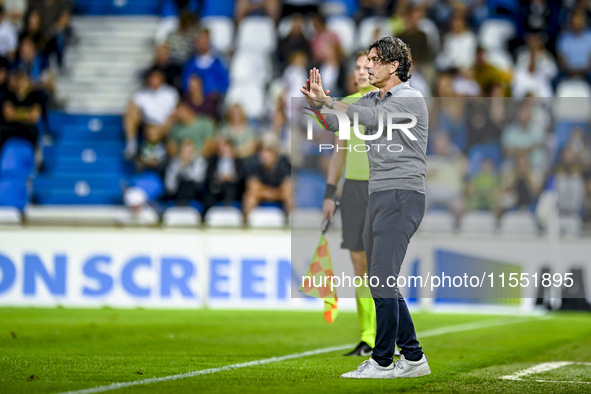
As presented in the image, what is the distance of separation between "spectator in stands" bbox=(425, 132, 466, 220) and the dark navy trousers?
6.95m

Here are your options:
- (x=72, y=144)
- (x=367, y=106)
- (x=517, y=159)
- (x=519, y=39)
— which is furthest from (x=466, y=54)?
(x=367, y=106)

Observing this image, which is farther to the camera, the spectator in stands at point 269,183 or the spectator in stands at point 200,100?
the spectator in stands at point 200,100

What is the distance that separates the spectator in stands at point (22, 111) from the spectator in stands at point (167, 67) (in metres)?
2.24

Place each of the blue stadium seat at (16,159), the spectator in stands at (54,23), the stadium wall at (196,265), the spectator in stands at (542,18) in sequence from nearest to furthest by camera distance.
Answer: the stadium wall at (196,265)
the blue stadium seat at (16,159)
the spectator in stands at (542,18)
the spectator in stands at (54,23)

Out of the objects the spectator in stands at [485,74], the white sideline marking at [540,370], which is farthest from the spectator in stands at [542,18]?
the white sideline marking at [540,370]

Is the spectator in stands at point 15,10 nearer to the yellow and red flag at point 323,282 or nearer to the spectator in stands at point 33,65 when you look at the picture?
the spectator in stands at point 33,65

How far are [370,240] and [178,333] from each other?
3.86 metres

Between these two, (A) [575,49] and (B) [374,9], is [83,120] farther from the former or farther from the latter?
(A) [575,49]

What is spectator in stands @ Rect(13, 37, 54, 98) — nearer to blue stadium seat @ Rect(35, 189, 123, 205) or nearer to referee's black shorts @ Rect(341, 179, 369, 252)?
blue stadium seat @ Rect(35, 189, 123, 205)

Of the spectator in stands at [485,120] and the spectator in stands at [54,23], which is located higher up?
the spectator in stands at [54,23]

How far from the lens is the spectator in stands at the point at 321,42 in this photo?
15.9 m

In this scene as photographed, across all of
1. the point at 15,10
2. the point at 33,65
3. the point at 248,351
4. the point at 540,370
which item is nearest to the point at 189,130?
the point at 33,65

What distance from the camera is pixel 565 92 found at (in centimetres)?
1530

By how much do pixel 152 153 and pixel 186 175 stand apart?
0.98 m
